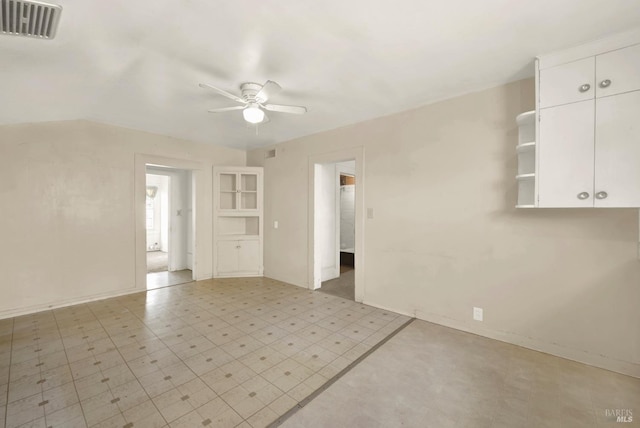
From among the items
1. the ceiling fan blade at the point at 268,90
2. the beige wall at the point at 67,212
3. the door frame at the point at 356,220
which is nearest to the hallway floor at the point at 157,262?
the beige wall at the point at 67,212

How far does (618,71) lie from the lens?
6.57 feet

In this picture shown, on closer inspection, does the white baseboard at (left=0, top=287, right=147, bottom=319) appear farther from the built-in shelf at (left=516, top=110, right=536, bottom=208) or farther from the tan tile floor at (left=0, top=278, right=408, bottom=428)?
the built-in shelf at (left=516, top=110, right=536, bottom=208)

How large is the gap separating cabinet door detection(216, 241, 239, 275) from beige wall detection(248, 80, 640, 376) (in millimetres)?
2817

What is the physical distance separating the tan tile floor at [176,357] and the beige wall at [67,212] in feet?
1.14

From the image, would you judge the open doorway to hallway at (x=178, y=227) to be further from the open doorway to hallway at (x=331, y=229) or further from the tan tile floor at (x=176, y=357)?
the open doorway to hallway at (x=331, y=229)

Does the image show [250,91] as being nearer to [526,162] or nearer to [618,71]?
[526,162]

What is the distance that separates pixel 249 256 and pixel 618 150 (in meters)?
5.18

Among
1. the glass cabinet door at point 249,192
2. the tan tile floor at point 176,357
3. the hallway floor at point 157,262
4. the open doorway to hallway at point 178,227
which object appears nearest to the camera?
the tan tile floor at point 176,357

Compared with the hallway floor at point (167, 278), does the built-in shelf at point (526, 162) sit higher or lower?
higher

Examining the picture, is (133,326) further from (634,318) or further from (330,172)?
(634,318)

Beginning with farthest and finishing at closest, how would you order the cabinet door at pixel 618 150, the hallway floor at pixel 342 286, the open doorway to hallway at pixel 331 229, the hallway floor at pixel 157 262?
the hallway floor at pixel 157 262 < the open doorway to hallway at pixel 331 229 < the hallway floor at pixel 342 286 < the cabinet door at pixel 618 150

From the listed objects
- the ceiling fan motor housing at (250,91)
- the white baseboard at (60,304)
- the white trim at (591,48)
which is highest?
the white trim at (591,48)

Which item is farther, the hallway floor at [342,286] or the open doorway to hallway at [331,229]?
the open doorway to hallway at [331,229]

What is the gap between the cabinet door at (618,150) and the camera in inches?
76.6
